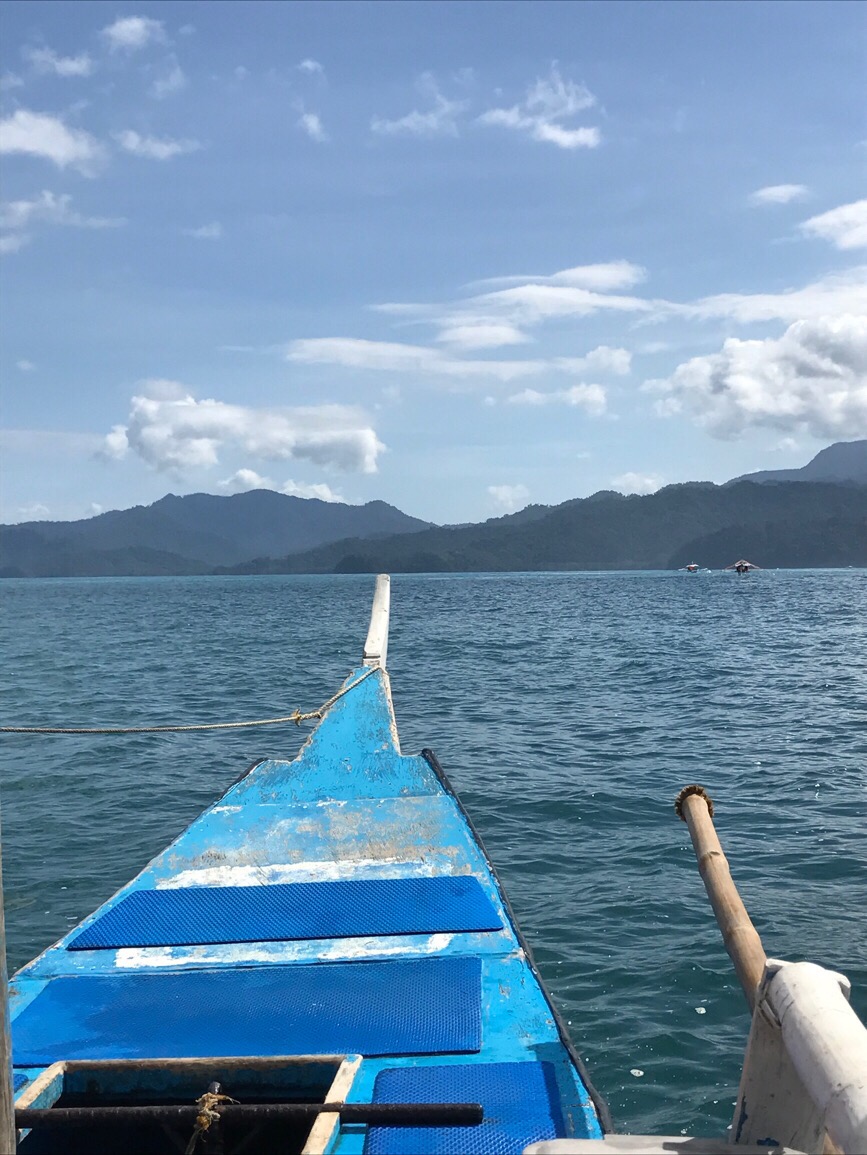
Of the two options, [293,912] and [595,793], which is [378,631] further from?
[293,912]

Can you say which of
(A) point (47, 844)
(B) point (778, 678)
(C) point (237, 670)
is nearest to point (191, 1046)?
(A) point (47, 844)

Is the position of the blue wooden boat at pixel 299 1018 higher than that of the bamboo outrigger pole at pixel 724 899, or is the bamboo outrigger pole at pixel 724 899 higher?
the bamboo outrigger pole at pixel 724 899

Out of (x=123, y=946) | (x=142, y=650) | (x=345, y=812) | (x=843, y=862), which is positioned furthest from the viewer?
(x=142, y=650)

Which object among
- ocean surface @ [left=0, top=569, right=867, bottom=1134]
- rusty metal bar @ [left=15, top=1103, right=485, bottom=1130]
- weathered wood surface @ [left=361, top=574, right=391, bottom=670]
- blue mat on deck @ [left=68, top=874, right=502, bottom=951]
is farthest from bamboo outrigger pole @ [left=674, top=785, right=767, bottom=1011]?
weathered wood surface @ [left=361, top=574, right=391, bottom=670]

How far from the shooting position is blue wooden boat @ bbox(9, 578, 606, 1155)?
4223mm

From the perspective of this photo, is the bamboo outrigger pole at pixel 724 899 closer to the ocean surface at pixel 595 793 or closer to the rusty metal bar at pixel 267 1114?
the rusty metal bar at pixel 267 1114

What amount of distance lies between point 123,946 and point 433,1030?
95.5 inches

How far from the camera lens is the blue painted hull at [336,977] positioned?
174 inches

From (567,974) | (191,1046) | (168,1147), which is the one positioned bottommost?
(567,974)

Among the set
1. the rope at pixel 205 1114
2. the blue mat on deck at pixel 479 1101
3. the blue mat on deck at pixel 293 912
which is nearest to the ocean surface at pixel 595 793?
the blue mat on deck at pixel 293 912

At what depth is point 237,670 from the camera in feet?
101

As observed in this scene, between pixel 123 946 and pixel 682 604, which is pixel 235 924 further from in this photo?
pixel 682 604

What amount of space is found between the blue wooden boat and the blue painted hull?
0.01 metres

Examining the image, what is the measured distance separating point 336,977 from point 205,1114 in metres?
1.48
